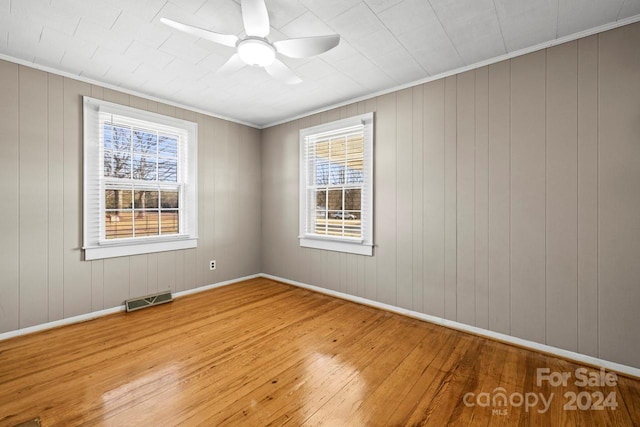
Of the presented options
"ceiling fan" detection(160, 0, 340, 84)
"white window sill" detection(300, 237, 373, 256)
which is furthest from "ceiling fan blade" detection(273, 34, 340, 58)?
"white window sill" detection(300, 237, 373, 256)

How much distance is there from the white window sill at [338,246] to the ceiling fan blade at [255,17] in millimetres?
2541

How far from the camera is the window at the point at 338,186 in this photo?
3.61 m

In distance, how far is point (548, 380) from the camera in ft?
6.73

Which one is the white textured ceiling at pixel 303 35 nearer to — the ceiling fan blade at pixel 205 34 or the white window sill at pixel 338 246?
the ceiling fan blade at pixel 205 34

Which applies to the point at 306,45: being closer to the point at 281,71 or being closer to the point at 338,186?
the point at 281,71

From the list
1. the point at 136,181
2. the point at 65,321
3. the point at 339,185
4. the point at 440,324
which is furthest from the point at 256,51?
the point at 65,321

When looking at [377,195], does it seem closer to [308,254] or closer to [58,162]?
[308,254]

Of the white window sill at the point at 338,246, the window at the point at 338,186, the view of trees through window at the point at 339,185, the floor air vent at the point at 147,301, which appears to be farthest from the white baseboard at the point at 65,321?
the view of trees through window at the point at 339,185

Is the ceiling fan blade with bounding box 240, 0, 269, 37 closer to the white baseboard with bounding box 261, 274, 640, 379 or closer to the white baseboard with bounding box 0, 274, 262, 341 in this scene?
the white baseboard with bounding box 261, 274, 640, 379

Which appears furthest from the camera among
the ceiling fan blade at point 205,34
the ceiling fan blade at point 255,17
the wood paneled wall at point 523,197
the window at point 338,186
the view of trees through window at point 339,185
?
the view of trees through window at point 339,185

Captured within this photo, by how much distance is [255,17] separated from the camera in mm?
1761

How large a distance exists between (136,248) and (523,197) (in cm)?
423

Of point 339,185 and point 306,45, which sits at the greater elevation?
point 306,45

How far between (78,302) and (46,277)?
1.31ft
